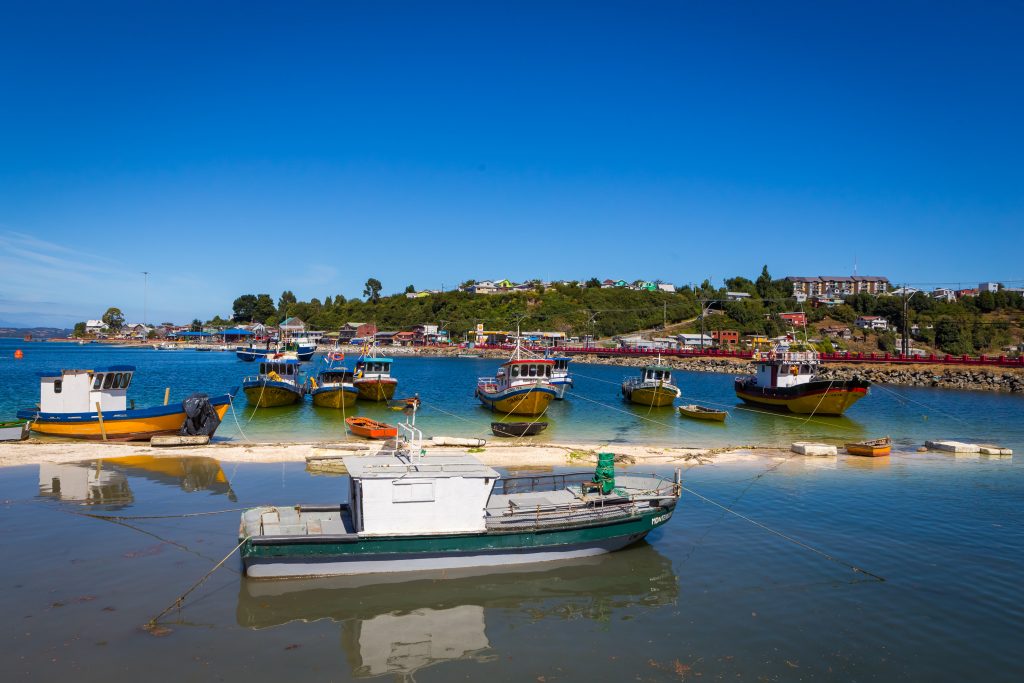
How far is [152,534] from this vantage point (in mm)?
17000

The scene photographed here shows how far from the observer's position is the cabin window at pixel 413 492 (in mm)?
14414

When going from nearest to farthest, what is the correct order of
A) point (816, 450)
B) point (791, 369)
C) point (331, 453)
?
point (331, 453)
point (816, 450)
point (791, 369)

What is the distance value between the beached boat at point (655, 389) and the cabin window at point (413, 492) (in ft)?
130

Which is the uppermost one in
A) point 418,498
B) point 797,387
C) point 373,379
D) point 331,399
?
point 418,498

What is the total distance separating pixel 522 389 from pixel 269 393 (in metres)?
19.5

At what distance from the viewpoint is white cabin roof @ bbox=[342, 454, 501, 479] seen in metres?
14.4

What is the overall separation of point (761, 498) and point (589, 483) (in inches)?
298

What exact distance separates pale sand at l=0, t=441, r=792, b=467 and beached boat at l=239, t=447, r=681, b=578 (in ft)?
34.5

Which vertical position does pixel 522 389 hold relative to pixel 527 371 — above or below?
below

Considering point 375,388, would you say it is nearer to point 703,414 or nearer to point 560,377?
point 560,377

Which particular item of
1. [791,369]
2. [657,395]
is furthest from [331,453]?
[791,369]

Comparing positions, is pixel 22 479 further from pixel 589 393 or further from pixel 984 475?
pixel 589 393

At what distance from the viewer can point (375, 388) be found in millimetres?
52375

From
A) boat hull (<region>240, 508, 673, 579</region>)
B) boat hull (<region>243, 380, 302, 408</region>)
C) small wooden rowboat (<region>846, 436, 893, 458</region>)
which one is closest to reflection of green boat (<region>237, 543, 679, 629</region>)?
boat hull (<region>240, 508, 673, 579</region>)
